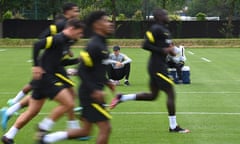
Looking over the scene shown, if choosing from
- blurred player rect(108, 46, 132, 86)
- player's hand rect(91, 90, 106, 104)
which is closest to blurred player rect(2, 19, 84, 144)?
player's hand rect(91, 90, 106, 104)

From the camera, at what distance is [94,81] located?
6.60 m

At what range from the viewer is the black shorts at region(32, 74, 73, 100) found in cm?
764

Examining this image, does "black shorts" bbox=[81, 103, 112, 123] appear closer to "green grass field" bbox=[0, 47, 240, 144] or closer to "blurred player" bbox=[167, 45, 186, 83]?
"green grass field" bbox=[0, 47, 240, 144]

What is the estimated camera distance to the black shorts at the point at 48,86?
764 cm

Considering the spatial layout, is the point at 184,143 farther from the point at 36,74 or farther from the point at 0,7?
the point at 0,7

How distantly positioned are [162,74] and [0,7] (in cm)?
4036

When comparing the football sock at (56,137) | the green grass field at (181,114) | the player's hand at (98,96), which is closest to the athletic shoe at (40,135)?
the football sock at (56,137)

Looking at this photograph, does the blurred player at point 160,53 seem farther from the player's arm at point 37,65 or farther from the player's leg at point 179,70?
the player's leg at point 179,70

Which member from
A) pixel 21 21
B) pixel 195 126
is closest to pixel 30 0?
pixel 21 21

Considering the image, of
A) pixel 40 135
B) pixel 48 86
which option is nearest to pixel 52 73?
pixel 48 86

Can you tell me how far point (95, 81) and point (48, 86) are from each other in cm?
129

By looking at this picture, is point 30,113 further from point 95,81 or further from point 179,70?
point 179,70

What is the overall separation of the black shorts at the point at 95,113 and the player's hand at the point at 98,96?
0.21 ft

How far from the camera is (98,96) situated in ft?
21.1
